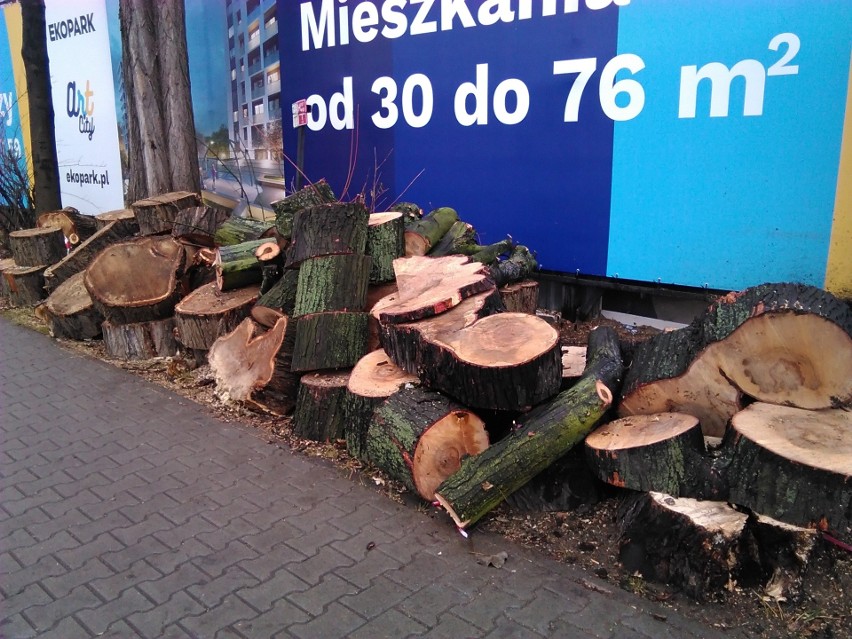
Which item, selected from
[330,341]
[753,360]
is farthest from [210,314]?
[753,360]

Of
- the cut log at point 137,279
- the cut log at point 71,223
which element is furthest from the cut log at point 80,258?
the cut log at point 137,279

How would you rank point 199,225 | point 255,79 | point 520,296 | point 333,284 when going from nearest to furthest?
point 333,284 < point 520,296 < point 199,225 < point 255,79

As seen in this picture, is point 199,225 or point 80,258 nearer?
point 199,225

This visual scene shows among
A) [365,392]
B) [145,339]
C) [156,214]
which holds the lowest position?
[145,339]

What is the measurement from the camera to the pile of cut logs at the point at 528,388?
2713mm

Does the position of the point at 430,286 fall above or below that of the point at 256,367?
above

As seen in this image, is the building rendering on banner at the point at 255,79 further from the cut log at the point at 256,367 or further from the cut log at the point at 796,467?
the cut log at the point at 796,467

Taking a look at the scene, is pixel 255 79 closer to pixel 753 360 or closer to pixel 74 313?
pixel 74 313

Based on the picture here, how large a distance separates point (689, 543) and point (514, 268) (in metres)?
2.89

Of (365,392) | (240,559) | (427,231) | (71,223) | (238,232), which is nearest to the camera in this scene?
(240,559)

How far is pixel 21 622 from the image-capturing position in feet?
8.82

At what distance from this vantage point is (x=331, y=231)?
4.73 metres

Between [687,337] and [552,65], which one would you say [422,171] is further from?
→ [687,337]

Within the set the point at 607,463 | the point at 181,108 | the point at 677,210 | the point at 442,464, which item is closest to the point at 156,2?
the point at 181,108
